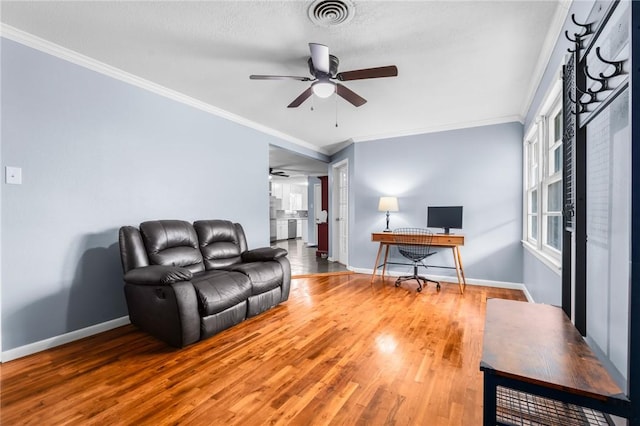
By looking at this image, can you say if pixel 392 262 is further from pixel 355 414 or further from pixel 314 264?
pixel 355 414

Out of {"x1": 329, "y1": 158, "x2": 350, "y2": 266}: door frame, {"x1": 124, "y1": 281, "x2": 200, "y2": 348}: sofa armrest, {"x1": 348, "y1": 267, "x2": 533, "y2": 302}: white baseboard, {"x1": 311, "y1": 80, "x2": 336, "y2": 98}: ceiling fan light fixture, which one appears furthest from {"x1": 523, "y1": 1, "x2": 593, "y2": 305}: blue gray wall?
{"x1": 329, "y1": 158, "x2": 350, "y2": 266}: door frame

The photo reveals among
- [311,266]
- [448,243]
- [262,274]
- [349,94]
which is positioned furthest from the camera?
[311,266]

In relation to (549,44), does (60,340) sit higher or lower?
lower

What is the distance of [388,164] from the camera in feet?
16.4

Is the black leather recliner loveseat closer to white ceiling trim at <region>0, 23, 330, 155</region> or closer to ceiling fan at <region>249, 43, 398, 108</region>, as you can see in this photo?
white ceiling trim at <region>0, 23, 330, 155</region>

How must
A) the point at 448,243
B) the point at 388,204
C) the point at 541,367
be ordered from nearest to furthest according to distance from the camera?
the point at 541,367
the point at 448,243
the point at 388,204

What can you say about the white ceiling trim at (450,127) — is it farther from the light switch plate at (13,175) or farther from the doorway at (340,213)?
the light switch plate at (13,175)

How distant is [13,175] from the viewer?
2.20 meters

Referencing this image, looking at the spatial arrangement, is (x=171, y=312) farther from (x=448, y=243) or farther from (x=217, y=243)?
(x=448, y=243)

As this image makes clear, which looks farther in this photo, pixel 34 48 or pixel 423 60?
pixel 423 60

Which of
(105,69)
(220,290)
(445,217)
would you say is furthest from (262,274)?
(445,217)

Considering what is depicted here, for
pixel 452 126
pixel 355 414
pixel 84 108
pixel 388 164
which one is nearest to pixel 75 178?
pixel 84 108

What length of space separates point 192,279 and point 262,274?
0.69 meters

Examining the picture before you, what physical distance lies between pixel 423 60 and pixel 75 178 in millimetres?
3164
